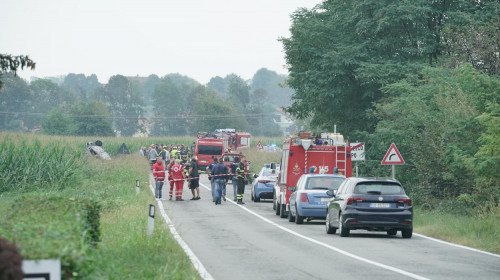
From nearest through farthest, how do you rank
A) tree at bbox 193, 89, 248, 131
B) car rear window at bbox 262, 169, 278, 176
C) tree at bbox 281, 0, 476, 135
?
car rear window at bbox 262, 169, 278, 176
tree at bbox 281, 0, 476, 135
tree at bbox 193, 89, 248, 131

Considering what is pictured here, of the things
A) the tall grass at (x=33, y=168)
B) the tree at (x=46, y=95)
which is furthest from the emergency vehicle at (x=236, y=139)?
the tree at (x=46, y=95)

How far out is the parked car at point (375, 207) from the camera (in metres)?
22.8

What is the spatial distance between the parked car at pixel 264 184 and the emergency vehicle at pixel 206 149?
28.0 metres

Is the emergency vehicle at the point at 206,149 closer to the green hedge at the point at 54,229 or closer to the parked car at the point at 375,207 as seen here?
the parked car at the point at 375,207

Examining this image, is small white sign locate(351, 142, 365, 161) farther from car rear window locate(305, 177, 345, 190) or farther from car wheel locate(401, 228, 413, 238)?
car wheel locate(401, 228, 413, 238)

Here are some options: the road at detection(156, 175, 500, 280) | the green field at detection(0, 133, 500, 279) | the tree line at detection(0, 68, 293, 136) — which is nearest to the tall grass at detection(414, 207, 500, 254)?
the green field at detection(0, 133, 500, 279)

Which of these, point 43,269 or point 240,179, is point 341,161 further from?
point 43,269

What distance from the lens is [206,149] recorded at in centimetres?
6969

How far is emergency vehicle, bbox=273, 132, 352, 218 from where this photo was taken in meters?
32.4

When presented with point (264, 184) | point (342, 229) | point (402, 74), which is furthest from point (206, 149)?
point (342, 229)

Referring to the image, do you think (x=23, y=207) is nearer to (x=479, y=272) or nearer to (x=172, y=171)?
(x=479, y=272)

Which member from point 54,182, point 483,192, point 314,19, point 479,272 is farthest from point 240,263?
point 314,19

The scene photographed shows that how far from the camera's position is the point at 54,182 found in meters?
36.7

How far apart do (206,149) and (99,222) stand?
55463 mm
